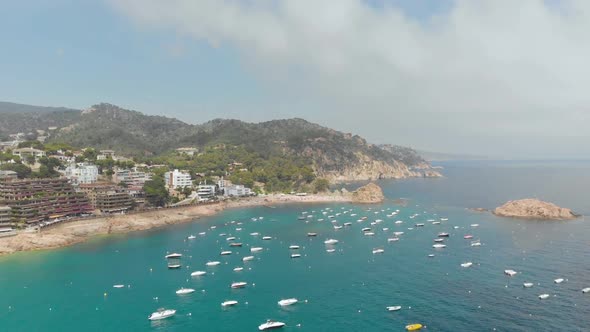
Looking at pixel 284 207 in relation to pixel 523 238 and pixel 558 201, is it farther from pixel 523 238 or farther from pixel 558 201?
pixel 558 201

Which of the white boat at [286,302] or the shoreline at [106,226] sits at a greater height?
the shoreline at [106,226]

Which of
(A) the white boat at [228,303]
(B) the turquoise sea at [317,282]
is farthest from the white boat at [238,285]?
(A) the white boat at [228,303]

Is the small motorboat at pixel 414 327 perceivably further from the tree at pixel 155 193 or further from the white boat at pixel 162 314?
the tree at pixel 155 193

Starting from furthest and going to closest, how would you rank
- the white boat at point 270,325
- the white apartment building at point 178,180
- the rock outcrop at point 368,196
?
the white apartment building at point 178,180 < the rock outcrop at point 368,196 < the white boat at point 270,325

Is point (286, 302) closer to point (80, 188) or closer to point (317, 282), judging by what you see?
point (317, 282)

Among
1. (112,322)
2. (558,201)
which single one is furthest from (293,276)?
(558,201)

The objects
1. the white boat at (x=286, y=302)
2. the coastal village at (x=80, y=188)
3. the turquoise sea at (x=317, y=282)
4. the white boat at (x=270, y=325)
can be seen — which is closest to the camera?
the white boat at (x=270, y=325)
